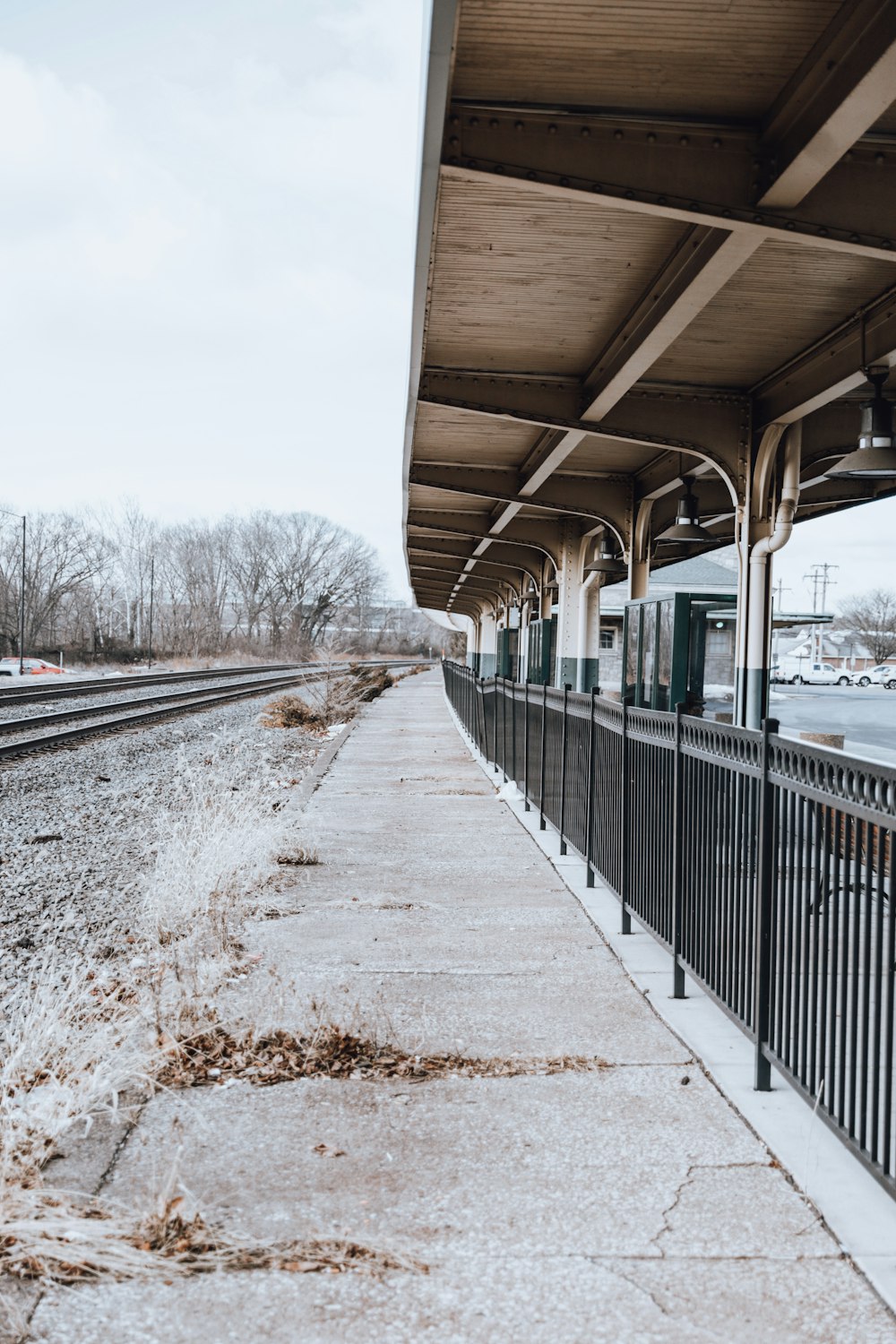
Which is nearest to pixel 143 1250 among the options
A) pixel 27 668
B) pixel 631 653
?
pixel 631 653

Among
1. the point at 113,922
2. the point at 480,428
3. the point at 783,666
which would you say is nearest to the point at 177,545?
the point at 783,666

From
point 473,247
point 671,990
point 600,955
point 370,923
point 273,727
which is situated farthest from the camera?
point 273,727

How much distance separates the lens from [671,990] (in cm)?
573

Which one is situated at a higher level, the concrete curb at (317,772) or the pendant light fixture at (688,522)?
the pendant light fixture at (688,522)

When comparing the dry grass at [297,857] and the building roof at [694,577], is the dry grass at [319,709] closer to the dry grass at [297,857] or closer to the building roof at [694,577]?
the building roof at [694,577]

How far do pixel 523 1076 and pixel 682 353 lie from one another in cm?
868

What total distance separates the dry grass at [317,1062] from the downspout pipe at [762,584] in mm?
8257

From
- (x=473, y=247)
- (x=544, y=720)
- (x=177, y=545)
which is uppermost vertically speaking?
(x=177, y=545)

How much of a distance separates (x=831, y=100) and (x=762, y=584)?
718 centimetres

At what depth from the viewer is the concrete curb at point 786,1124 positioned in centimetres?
319

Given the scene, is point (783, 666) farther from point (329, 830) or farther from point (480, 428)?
point (329, 830)

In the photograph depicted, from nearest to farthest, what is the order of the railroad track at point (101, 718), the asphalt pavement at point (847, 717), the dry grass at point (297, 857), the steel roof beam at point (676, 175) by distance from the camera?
the steel roof beam at point (676, 175)
the dry grass at point (297, 857)
the railroad track at point (101, 718)
the asphalt pavement at point (847, 717)

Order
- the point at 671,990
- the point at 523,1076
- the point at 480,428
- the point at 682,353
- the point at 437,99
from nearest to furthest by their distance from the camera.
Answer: the point at 523,1076
the point at 437,99
the point at 671,990
the point at 682,353
the point at 480,428

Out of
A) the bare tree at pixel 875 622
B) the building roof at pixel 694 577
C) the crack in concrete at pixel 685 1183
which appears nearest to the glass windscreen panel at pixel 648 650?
the crack in concrete at pixel 685 1183
